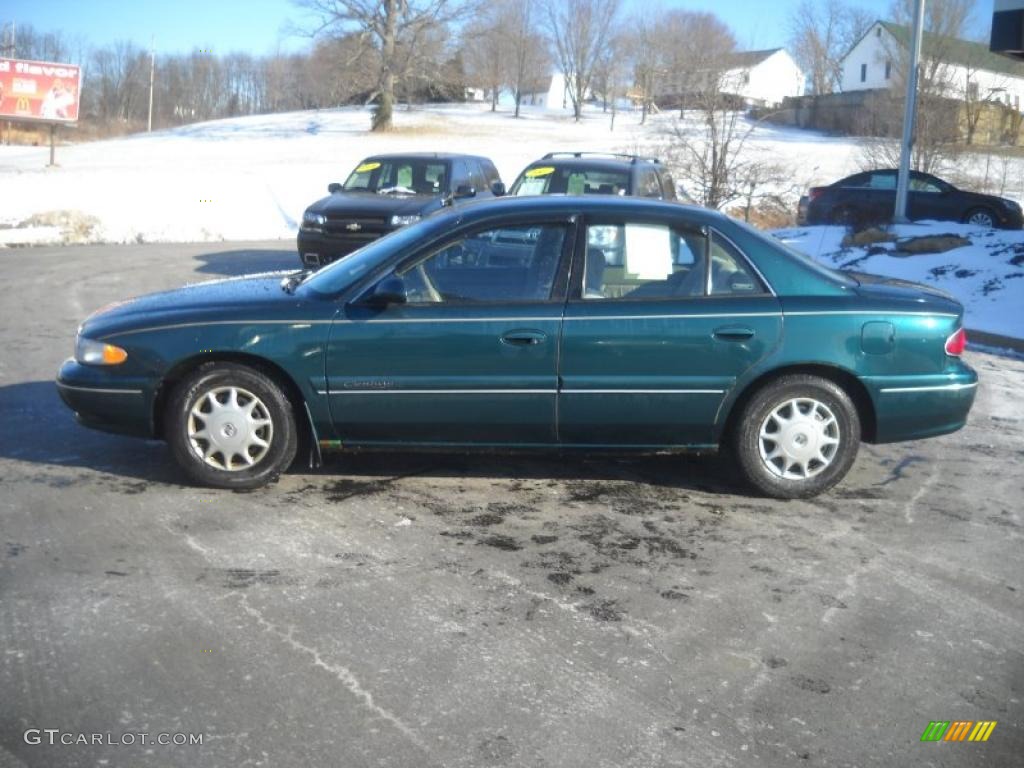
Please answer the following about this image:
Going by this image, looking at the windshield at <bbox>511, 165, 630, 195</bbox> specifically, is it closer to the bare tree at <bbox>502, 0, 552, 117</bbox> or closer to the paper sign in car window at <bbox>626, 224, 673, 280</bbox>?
the paper sign in car window at <bbox>626, 224, 673, 280</bbox>

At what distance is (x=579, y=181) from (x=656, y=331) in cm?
671

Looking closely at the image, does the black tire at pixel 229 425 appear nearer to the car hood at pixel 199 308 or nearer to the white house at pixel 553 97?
the car hood at pixel 199 308

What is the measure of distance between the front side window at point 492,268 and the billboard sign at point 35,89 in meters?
33.0

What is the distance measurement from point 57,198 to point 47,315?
46.1 feet

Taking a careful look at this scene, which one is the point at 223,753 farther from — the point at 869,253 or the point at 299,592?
the point at 869,253

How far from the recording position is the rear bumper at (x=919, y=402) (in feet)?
19.1

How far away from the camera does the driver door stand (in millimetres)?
5656

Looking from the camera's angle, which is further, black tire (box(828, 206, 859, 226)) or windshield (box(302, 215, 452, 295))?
black tire (box(828, 206, 859, 226))

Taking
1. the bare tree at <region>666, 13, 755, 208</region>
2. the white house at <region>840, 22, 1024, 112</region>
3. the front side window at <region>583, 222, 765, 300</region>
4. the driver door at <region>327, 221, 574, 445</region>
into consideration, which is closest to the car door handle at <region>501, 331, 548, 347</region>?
the driver door at <region>327, 221, 574, 445</region>

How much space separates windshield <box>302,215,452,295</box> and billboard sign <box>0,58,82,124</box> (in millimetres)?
32475

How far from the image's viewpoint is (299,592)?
4520mm

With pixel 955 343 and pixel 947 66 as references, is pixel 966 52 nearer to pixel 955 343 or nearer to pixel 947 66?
pixel 947 66

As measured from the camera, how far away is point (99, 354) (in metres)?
5.86

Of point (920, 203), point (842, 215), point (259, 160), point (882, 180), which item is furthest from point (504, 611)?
point (259, 160)
